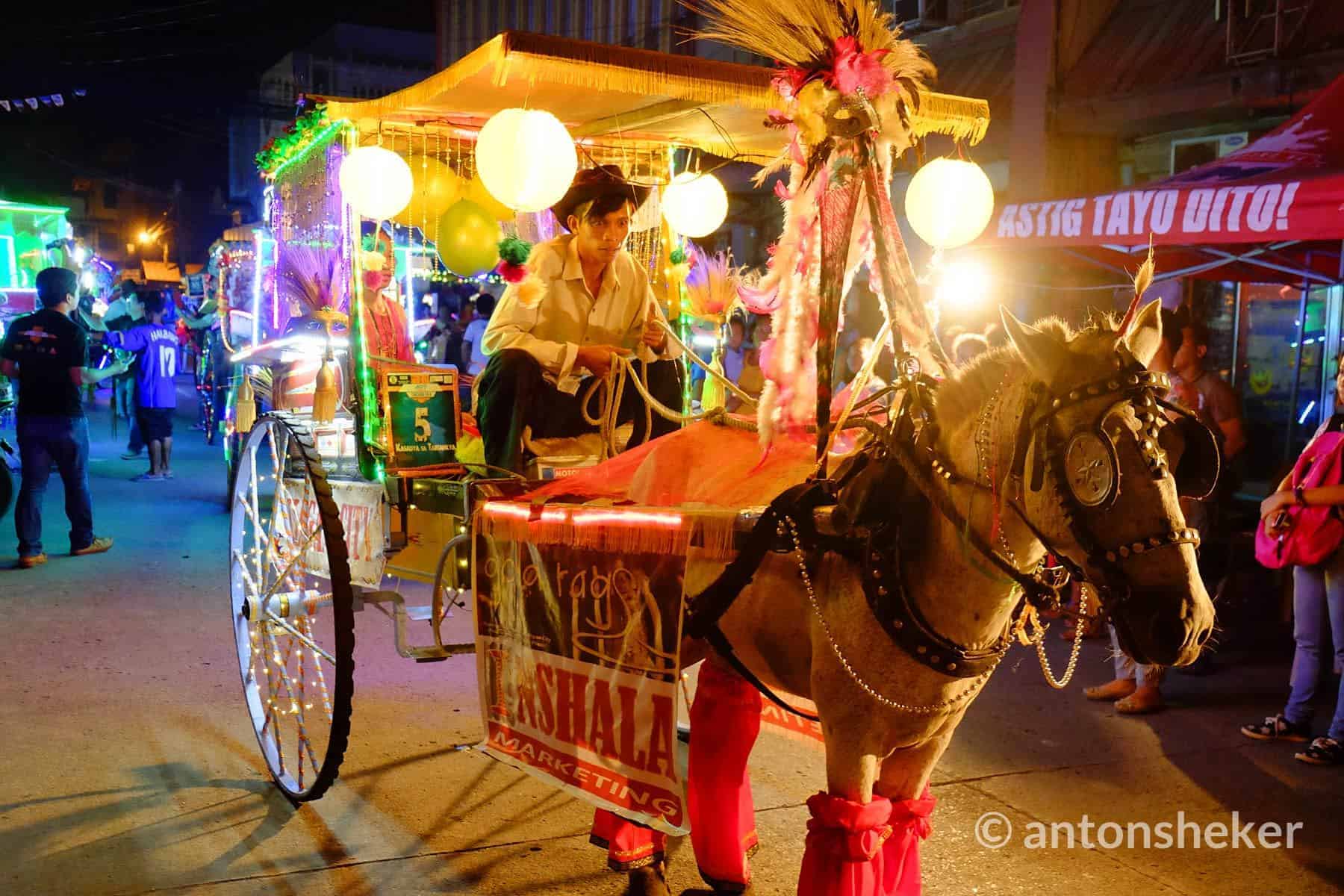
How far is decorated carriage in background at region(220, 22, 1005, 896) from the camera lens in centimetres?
316

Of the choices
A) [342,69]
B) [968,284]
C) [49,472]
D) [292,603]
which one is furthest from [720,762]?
[342,69]

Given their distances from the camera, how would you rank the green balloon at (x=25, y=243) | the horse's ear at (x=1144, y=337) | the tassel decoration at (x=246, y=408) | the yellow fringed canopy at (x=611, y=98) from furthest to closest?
1. the green balloon at (x=25, y=243)
2. the tassel decoration at (x=246, y=408)
3. the yellow fringed canopy at (x=611, y=98)
4. the horse's ear at (x=1144, y=337)

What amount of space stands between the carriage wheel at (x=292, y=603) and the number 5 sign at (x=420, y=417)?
0.35m

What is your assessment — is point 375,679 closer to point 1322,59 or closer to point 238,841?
point 238,841

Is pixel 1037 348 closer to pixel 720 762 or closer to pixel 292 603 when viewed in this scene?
pixel 720 762

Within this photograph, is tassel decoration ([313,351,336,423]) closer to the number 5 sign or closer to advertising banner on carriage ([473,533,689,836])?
the number 5 sign

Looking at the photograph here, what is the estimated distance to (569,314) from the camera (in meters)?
4.46

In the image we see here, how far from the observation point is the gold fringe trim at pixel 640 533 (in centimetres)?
289

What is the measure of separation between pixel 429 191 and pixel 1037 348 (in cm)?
395

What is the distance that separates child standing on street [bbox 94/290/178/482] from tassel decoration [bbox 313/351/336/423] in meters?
7.48

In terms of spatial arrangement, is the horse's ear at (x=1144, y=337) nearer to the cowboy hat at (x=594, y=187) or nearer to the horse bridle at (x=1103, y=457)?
the horse bridle at (x=1103, y=457)

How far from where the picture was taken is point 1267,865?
13.5ft

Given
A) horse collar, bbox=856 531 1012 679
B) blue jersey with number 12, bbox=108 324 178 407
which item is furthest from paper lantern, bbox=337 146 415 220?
blue jersey with number 12, bbox=108 324 178 407

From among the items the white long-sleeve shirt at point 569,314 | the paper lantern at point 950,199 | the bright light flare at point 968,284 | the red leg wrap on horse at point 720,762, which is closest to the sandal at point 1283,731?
the paper lantern at point 950,199
